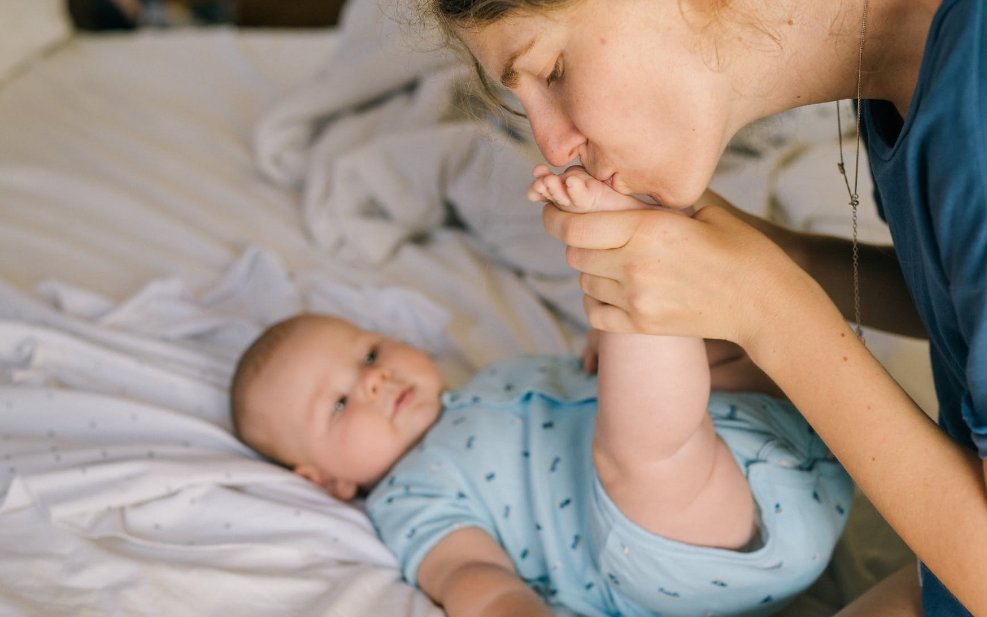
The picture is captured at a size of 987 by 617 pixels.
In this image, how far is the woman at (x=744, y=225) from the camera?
0.62 meters

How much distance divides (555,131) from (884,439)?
0.35m

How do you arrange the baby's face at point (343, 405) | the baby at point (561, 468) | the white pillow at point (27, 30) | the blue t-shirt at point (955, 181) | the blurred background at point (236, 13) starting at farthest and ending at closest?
1. the blurred background at point (236, 13)
2. the white pillow at point (27, 30)
3. the baby's face at point (343, 405)
4. the baby at point (561, 468)
5. the blue t-shirt at point (955, 181)

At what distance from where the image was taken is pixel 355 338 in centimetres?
124

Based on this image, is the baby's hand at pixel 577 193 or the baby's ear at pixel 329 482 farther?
the baby's ear at pixel 329 482

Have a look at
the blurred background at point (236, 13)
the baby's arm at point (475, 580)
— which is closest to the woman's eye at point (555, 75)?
the baby's arm at point (475, 580)

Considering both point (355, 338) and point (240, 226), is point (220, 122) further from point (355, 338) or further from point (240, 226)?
point (355, 338)

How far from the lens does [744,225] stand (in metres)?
0.72

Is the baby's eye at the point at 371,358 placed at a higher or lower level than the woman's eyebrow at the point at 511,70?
lower

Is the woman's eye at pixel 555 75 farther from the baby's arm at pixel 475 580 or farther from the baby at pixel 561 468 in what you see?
the baby's arm at pixel 475 580

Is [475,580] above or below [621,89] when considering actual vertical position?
below

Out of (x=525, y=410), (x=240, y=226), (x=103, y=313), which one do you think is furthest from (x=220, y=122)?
(x=525, y=410)

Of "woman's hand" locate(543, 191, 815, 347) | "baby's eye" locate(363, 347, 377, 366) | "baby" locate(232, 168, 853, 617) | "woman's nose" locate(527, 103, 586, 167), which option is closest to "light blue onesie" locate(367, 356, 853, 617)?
"baby" locate(232, 168, 853, 617)

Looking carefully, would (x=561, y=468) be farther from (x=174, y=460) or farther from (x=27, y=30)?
(x=27, y=30)

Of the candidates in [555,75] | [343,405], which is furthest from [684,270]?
[343,405]
